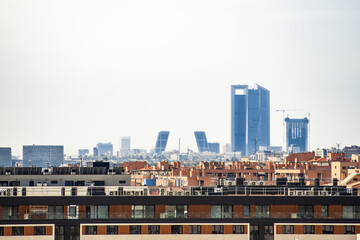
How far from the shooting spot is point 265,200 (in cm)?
4800

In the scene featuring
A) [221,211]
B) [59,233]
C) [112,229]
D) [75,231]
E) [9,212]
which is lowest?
[59,233]

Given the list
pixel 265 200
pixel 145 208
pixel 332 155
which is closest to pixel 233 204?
pixel 265 200

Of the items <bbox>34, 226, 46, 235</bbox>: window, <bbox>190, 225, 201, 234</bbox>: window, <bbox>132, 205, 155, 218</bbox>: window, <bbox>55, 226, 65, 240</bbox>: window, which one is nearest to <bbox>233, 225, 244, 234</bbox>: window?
<bbox>190, 225, 201, 234</bbox>: window

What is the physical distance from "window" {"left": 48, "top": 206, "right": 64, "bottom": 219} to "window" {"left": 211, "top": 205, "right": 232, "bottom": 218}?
25.9 feet

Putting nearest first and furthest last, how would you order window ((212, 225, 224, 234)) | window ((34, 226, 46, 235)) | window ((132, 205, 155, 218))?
window ((34, 226, 46, 235)), window ((212, 225, 224, 234)), window ((132, 205, 155, 218))

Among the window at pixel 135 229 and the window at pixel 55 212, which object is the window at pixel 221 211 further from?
the window at pixel 55 212

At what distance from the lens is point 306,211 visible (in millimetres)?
48188

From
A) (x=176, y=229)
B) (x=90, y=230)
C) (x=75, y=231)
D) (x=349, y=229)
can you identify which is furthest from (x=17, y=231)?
(x=349, y=229)

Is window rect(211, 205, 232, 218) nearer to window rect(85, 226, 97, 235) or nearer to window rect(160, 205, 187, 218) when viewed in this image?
window rect(160, 205, 187, 218)

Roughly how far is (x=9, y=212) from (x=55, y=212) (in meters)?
2.37

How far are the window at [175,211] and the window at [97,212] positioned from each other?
294 cm

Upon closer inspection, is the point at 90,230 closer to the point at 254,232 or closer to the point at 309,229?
the point at 254,232

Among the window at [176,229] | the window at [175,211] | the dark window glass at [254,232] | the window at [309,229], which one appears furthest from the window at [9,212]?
the window at [309,229]

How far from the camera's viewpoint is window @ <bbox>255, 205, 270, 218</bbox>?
47844 mm
